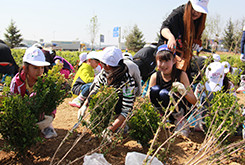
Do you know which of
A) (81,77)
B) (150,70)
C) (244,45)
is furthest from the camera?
(244,45)

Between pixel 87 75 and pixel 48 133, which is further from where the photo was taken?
pixel 87 75

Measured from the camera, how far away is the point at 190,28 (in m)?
2.72

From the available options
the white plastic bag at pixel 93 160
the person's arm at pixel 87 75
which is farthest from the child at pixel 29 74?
the person's arm at pixel 87 75

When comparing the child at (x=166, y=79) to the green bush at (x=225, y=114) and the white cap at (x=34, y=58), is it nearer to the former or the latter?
the green bush at (x=225, y=114)

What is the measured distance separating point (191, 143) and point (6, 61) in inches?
173

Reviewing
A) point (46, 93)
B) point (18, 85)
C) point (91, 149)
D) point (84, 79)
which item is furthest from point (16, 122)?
point (84, 79)

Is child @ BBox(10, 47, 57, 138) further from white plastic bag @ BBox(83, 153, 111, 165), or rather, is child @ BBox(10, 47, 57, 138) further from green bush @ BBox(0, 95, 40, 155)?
white plastic bag @ BBox(83, 153, 111, 165)

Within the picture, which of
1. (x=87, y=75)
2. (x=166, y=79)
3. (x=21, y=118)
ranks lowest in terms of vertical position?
(x=87, y=75)

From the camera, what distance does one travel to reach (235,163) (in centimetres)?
211

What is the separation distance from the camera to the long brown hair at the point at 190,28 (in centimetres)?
270

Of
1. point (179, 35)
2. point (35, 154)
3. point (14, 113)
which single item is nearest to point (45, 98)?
point (14, 113)

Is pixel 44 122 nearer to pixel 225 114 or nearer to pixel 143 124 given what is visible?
pixel 143 124

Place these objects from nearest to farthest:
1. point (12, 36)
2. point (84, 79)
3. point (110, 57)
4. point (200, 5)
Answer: point (110, 57) < point (200, 5) < point (84, 79) < point (12, 36)

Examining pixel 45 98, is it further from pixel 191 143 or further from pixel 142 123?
pixel 191 143
